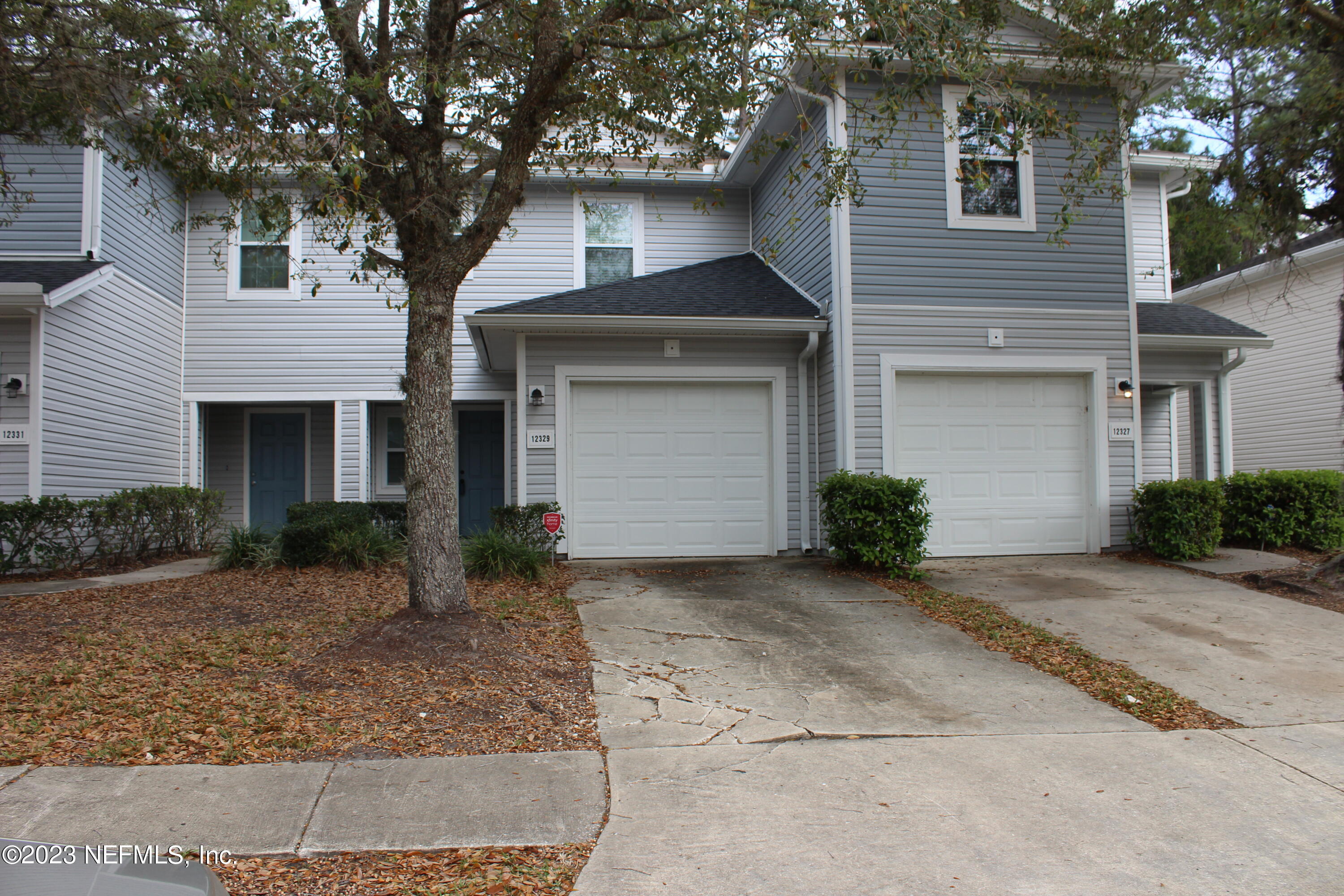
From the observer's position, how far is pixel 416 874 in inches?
116

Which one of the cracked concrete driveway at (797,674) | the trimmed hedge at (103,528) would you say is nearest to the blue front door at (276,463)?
the trimmed hedge at (103,528)

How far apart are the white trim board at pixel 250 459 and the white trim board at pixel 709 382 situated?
218 inches

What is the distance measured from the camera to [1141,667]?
5629mm

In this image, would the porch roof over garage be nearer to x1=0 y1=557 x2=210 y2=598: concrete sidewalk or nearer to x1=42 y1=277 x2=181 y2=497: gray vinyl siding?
x1=0 y1=557 x2=210 y2=598: concrete sidewalk

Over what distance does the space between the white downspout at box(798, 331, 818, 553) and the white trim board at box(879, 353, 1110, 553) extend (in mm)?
1090

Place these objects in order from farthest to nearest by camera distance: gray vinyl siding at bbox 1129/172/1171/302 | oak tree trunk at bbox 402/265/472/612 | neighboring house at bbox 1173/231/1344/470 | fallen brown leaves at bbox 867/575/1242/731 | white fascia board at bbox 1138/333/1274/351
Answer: neighboring house at bbox 1173/231/1344/470, gray vinyl siding at bbox 1129/172/1171/302, white fascia board at bbox 1138/333/1274/351, oak tree trunk at bbox 402/265/472/612, fallen brown leaves at bbox 867/575/1242/731

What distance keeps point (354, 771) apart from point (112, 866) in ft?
6.85

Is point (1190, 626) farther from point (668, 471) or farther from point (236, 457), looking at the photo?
point (236, 457)

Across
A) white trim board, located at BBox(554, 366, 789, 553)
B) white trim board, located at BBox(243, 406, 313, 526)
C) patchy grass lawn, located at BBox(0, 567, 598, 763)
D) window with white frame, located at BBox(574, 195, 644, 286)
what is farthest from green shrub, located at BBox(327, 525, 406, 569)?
window with white frame, located at BBox(574, 195, 644, 286)

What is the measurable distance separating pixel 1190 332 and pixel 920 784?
9.77 metres

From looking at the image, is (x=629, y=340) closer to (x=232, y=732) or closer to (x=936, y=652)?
(x=936, y=652)

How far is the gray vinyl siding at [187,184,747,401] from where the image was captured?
12.5 metres

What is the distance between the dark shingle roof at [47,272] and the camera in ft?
31.0

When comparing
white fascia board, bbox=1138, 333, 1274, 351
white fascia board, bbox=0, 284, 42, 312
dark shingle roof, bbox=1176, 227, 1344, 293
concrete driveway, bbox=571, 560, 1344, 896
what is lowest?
concrete driveway, bbox=571, 560, 1344, 896
